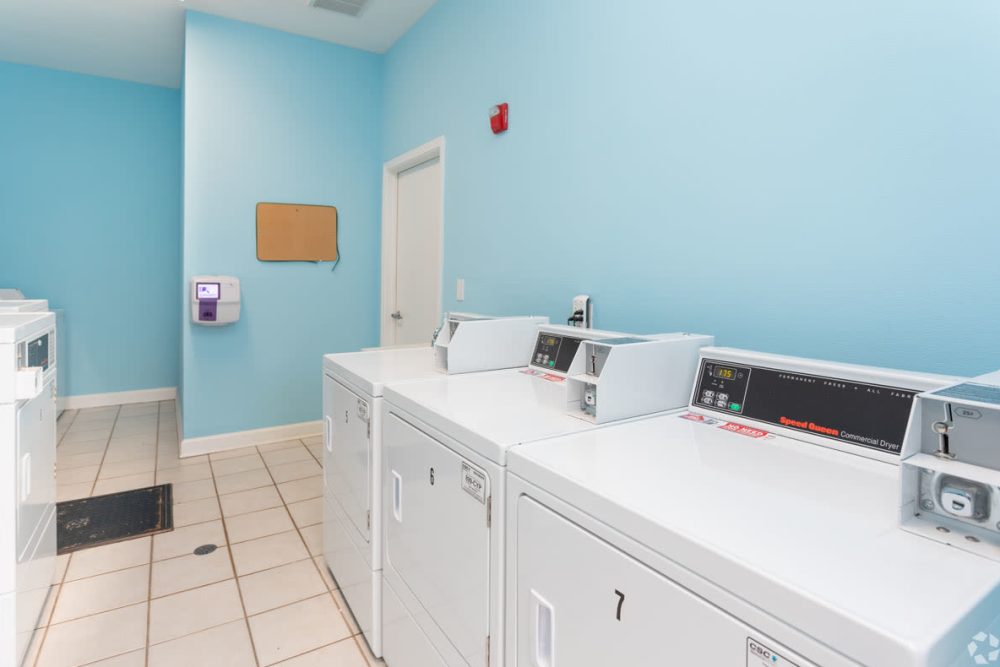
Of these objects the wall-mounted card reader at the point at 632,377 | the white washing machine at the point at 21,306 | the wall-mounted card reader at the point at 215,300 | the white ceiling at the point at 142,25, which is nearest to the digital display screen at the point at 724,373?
the wall-mounted card reader at the point at 632,377

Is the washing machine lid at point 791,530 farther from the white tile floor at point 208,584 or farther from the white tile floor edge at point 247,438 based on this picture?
the white tile floor edge at point 247,438

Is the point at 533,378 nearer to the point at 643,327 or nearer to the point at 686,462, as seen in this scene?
the point at 643,327

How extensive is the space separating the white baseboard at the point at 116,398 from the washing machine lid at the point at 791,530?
5506 mm

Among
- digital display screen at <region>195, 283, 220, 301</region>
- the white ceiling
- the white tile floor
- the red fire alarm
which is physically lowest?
the white tile floor

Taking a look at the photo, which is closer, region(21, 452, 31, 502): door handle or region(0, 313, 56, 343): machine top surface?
region(0, 313, 56, 343): machine top surface

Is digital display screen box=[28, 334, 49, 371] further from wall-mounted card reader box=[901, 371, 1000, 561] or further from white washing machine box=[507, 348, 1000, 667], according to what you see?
wall-mounted card reader box=[901, 371, 1000, 561]

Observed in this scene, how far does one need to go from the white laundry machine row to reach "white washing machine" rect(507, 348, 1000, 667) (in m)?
0.08

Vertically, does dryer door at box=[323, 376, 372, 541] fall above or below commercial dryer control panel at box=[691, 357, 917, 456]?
below

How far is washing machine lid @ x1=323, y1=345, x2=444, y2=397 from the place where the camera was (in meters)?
1.76

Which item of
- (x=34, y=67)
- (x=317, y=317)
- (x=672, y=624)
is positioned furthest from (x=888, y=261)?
(x=34, y=67)

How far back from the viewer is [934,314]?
3.89 feet

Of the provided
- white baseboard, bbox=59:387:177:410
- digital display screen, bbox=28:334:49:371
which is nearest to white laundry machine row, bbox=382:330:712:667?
digital display screen, bbox=28:334:49:371

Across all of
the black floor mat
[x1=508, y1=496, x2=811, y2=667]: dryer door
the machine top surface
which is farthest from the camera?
the black floor mat

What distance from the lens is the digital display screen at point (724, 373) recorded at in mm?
1326
